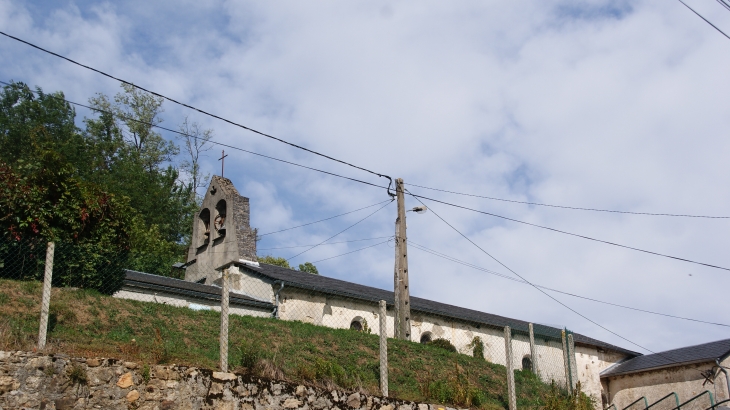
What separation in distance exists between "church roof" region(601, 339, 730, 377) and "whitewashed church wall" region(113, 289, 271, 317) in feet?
46.9

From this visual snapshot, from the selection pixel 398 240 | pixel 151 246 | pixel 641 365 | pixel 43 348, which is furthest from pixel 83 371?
pixel 151 246

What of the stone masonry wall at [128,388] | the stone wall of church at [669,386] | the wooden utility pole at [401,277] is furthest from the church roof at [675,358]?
the stone masonry wall at [128,388]

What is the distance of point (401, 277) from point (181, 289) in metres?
6.37

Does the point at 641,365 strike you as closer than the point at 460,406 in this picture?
No

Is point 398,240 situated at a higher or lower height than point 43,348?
higher

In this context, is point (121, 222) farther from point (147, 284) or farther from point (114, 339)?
point (114, 339)

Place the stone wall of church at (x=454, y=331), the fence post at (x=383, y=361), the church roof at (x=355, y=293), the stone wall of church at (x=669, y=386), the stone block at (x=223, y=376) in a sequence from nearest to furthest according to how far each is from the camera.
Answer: the stone block at (x=223, y=376) → the fence post at (x=383, y=361) → the stone wall of church at (x=454, y=331) → the church roof at (x=355, y=293) → the stone wall of church at (x=669, y=386)

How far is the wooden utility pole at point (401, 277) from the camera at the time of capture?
65.4ft

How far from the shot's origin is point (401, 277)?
2061 centimetres

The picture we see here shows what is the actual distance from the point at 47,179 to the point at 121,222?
194cm

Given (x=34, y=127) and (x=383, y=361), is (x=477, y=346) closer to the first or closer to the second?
(x=383, y=361)

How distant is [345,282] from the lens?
92.2ft

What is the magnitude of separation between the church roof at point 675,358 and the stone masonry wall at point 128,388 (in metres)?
17.7

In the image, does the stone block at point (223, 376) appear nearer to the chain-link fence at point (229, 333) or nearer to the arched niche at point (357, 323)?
the chain-link fence at point (229, 333)
